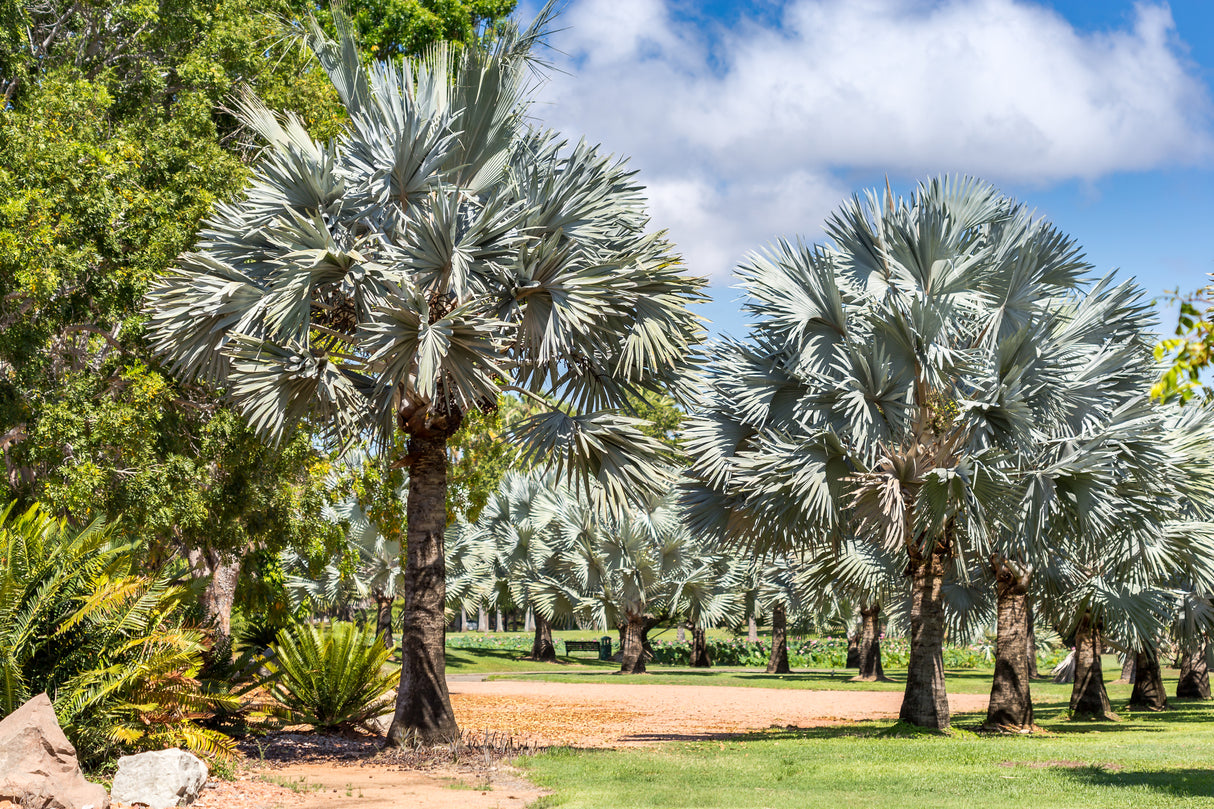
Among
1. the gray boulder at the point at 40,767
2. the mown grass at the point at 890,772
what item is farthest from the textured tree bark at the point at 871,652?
the gray boulder at the point at 40,767

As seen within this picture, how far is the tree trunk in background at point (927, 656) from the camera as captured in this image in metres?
14.3

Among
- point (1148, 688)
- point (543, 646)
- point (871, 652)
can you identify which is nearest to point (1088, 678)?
point (1148, 688)

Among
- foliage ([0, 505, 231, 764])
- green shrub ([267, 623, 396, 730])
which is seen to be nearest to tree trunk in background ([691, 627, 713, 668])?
green shrub ([267, 623, 396, 730])

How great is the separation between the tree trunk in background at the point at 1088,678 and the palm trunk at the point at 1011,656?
3590 millimetres

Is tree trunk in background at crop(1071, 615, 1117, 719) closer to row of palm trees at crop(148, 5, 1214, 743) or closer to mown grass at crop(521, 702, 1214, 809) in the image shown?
row of palm trees at crop(148, 5, 1214, 743)

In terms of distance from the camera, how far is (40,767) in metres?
6.98

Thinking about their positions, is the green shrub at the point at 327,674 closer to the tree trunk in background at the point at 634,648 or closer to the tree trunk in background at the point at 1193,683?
the tree trunk in background at the point at 634,648

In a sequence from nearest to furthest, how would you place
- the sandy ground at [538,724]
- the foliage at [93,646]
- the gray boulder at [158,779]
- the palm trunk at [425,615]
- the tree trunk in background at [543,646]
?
1. the gray boulder at [158,779]
2. the foliage at [93,646]
3. the sandy ground at [538,724]
4. the palm trunk at [425,615]
5. the tree trunk in background at [543,646]

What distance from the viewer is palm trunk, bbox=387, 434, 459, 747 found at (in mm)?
10898

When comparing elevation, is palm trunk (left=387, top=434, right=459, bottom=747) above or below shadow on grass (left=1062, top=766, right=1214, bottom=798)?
above

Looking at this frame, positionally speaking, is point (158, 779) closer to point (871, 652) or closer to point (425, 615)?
point (425, 615)

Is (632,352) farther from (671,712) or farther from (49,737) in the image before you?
(671,712)

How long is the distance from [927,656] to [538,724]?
5731 millimetres

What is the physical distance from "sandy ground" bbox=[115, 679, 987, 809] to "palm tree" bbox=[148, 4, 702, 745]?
5.03ft
